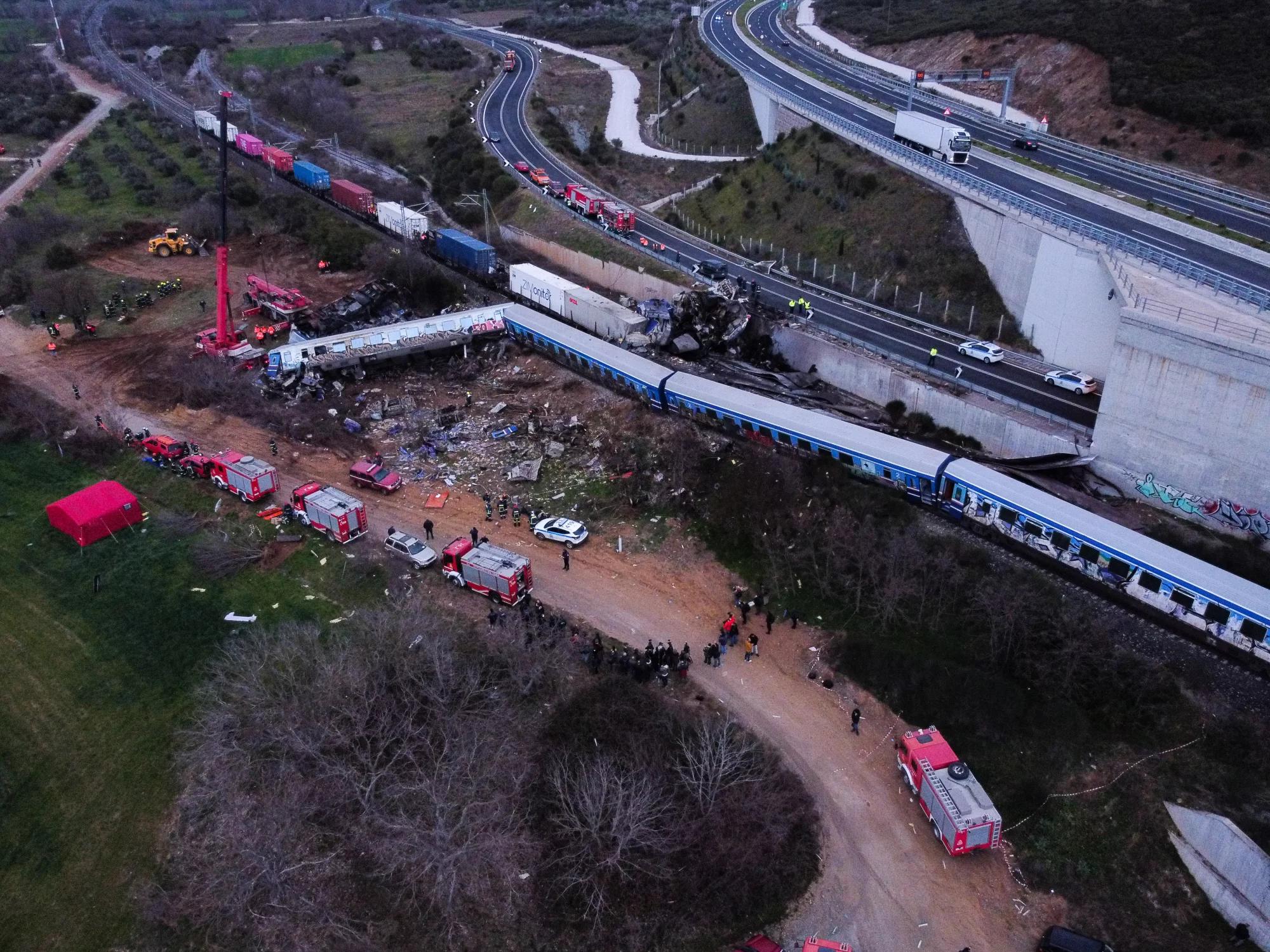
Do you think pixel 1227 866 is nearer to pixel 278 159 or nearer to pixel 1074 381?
pixel 1074 381

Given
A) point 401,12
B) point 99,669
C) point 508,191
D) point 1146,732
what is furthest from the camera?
point 401,12

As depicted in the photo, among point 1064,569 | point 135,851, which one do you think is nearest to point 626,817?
point 135,851

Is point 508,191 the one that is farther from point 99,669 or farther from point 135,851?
point 135,851

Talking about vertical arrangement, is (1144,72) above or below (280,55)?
above

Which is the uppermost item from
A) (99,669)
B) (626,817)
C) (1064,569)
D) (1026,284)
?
(1026,284)

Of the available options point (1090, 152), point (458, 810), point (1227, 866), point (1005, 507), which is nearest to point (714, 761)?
point (458, 810)

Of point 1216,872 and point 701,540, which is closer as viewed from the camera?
point 1216,872

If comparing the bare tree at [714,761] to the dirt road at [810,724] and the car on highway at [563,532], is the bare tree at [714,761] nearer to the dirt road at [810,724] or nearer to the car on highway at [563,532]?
the dirt road at [810,724]
